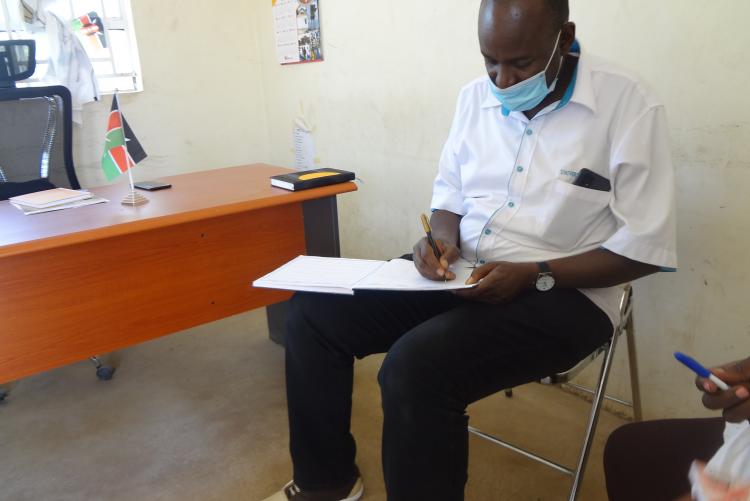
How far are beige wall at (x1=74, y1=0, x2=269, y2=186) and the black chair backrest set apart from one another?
884mm

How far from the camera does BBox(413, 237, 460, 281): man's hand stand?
4.01 feet

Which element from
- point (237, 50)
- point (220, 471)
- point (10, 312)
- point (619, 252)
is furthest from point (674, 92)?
point (237, 50)

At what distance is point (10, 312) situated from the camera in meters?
1.39

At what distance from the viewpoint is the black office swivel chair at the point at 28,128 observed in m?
2.08

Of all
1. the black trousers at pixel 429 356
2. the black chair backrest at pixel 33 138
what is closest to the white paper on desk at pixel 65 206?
the black chair backrest at pixel 33 138

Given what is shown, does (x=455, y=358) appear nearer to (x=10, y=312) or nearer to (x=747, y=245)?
(x=747, y=245)

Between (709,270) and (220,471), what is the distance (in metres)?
1.49

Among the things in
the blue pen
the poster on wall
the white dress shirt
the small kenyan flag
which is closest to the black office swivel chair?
the small kenyan flag

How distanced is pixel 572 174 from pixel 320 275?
2.05ft

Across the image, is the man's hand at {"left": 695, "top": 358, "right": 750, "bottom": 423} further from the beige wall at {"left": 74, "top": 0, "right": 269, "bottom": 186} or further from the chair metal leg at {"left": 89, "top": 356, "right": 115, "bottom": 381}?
the beige wall at {"left": 74, "top": 0, "right": 269, "bottom": 186}

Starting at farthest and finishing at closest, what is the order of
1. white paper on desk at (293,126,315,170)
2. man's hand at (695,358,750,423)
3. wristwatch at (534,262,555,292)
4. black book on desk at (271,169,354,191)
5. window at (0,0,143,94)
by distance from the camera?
white paper on desk at (293,126,315,170)
window at (0,0,143,94)
black book on desk at (271,169,354,191)
wristwatch at (534,262,555,292)
man's hand at (695,358,750,423)

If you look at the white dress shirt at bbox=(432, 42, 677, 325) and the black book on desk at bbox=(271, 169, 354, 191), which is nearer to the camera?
the white dress shirt at bbox=(432, 42, 677, 325)

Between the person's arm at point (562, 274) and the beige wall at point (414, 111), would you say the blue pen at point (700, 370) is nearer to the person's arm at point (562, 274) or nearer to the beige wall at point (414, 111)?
the person's arm at point (562, 274)

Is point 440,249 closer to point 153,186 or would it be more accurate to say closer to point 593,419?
point 593,419
